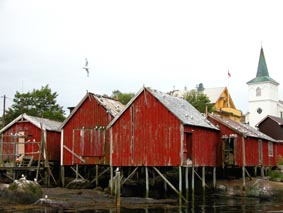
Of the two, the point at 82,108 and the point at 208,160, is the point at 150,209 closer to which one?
the point at 208,160

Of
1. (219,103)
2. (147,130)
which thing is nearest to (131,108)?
(147,130)

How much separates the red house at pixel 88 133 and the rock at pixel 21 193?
32.4ft

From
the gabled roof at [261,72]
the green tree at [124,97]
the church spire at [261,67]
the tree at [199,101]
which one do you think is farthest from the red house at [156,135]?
the church spire at [261,67]

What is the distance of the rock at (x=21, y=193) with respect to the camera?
2977 centimetres

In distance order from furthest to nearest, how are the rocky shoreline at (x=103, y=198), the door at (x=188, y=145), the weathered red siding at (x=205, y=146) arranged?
the weathered red siding at (x=205, y=146) < the door at (x=188, y=145) < the rocky shoreline at (x=103, y=198)

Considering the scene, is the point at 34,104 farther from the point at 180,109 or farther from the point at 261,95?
the point at 261,95

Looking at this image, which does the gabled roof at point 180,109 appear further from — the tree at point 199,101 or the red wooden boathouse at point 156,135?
the tree at point 199,101

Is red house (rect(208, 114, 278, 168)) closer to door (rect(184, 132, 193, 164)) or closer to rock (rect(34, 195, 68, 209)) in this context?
door (rect(184, 132, 193, 164))

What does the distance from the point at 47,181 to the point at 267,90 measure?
5876cm

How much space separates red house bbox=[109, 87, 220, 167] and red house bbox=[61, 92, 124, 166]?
2.74m

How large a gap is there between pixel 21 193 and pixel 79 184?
8460mm

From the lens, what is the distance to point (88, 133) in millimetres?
40438

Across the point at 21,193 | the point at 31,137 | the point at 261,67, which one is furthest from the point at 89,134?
the point at 261,67

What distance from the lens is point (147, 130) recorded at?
35.8 meters
